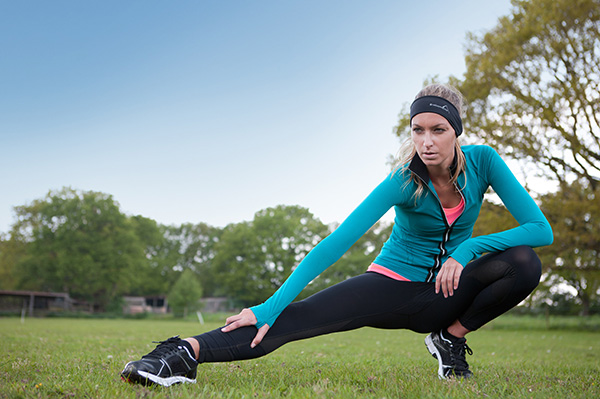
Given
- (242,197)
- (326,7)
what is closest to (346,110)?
(326,7)

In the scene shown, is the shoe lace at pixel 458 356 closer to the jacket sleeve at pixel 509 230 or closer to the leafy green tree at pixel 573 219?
the jacket sleeve at pixel 509 230

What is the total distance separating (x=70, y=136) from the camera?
3356 centimetres

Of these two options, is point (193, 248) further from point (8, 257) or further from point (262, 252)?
point (8, 257)

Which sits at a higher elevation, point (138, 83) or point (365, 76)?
point (138, 83)

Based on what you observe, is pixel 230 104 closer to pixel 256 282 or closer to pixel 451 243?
pixel 256 282

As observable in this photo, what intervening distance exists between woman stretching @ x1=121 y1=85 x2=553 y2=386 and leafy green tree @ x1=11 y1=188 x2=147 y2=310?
47891 mm

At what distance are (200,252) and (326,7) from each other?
50.7 meters

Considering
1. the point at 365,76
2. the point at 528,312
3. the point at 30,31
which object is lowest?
the point at 528,312

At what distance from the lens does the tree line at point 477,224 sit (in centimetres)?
1748

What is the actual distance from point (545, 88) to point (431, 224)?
1829 cm

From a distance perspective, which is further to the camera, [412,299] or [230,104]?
[230,104]

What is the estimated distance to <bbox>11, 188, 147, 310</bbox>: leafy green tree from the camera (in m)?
45.7

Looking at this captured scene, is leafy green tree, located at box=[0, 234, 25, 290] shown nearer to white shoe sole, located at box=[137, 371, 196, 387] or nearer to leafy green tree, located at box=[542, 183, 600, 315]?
leafy green tree, located at box=[542, 183, 600, 315]

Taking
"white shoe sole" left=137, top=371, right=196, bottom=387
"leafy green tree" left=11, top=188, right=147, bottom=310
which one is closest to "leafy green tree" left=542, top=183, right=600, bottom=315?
"white shoe sole" left=137, top=371, right=196, bottom=387
